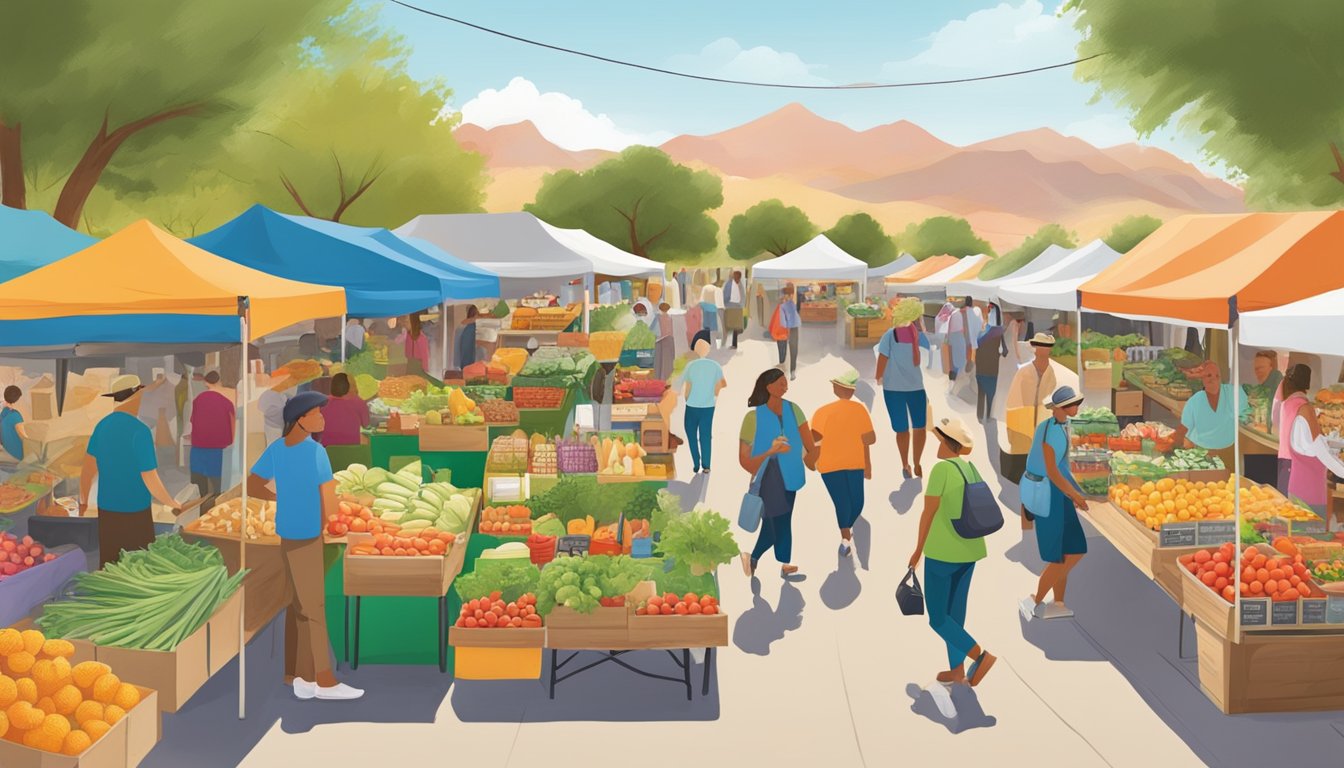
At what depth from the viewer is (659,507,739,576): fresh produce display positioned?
678cm

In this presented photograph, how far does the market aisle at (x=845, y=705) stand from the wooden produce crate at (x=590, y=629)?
37 centimetres

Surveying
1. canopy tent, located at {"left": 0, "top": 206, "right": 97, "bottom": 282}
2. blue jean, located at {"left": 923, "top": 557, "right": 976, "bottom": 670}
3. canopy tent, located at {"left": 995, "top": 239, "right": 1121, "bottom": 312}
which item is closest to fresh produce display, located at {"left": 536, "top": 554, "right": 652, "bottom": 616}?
blue jean, located at {"left": 923, "top": 557, "right": 976, "bottom": 670}

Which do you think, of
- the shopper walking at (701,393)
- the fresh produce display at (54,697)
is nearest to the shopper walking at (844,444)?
the shopper walking at (701,393)

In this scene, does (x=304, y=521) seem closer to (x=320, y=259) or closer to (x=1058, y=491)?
(x=1058, y=491)

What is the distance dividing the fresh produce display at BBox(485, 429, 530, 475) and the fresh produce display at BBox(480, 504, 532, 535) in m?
1.23

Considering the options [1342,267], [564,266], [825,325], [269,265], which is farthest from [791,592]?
[825,325]

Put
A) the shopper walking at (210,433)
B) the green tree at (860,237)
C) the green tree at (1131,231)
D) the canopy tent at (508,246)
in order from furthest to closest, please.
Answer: the green tree at (860,237), the green tree at (1131,231), the canopy tent at (508,246), the shopper walking at (210,433)

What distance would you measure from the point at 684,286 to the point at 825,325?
17.2 m

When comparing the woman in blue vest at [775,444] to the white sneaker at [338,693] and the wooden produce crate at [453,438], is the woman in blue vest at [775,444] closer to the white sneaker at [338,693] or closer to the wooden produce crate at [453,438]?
the white sneaker at [338,693]

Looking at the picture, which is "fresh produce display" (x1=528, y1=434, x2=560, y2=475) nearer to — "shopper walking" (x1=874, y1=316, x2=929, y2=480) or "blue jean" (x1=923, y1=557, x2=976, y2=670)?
"blue jean" (x1=923, y1=557, x2=976, y2=670)

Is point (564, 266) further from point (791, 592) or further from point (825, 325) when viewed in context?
point (825, 325)

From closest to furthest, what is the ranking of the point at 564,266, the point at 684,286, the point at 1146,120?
1. the point at 564,266
2. the point at 1146,120
3. the point at 684,286

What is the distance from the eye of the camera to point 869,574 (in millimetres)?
8922

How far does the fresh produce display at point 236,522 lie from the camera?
704 cm
